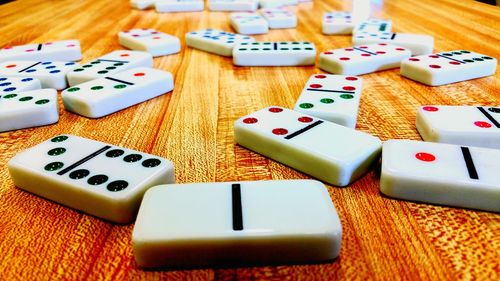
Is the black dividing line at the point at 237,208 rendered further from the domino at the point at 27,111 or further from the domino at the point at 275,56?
the domino at the point at 275,56

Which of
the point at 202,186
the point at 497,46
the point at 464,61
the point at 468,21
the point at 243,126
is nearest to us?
the point at 202,186

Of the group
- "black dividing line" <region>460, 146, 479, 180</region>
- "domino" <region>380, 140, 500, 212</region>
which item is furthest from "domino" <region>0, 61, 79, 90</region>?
"black dividing line" <region>460, 146, 479, 180</region>

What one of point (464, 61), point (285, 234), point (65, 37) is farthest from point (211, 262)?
point (65, 37)

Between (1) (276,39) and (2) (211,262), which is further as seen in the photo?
(1) (276,39)

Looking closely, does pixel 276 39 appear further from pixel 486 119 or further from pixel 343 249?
pixel 343 249

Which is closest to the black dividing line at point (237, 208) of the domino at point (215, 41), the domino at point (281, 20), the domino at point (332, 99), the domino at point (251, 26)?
the domino at point (332, 99)

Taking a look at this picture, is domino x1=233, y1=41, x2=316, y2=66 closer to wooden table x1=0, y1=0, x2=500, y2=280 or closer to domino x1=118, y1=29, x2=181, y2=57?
wooden table x1=0, y1=0, x2=500, y2=280
